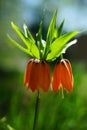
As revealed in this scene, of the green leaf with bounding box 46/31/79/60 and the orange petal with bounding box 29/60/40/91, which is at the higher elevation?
the green leaf with bounding box 46/31/79/60

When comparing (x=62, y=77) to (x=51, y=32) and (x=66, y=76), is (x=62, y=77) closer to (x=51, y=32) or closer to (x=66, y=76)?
(x=66, y=76)

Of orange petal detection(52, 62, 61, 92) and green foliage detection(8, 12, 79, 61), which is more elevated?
green foliage detection(8, 12, 79, 61)

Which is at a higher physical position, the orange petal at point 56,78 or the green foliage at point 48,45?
the green foliage at point 48,45

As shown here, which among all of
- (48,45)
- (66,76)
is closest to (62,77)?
(66,76)

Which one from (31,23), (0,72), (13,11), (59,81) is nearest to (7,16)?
(13,11)

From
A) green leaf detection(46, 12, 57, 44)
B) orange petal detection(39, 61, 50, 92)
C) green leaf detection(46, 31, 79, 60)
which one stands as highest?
green leaf detection(46, 12, 57, 44)
